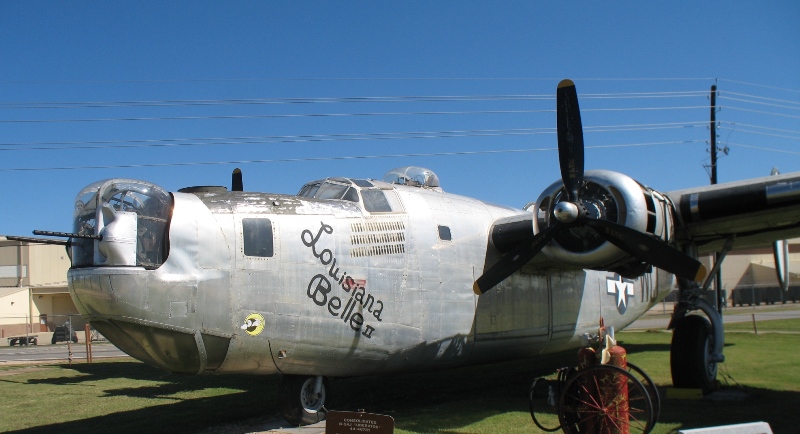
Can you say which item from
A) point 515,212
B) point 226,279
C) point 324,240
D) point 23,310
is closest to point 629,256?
point 515,212

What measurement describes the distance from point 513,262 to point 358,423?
178 inches

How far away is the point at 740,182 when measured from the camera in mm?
9930

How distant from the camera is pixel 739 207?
9758 mm

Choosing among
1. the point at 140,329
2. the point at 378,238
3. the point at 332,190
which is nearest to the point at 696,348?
the point at 378,238

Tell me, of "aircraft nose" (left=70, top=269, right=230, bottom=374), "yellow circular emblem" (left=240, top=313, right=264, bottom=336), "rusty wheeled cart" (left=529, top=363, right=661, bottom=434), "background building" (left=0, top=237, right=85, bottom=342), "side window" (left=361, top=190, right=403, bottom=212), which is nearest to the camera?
"rusty wheeled cart" (left=529, top=363, right=661, bottom=434)

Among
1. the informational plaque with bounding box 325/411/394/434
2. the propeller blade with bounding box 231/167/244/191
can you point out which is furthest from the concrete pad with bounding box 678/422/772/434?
the propeller blade with bounding box 231/167/244/191

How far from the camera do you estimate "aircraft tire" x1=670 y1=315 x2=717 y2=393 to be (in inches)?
415

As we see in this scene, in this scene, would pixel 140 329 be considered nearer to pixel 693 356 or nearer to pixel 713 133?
pixel 693 356

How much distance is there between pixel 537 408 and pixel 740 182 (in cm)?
469

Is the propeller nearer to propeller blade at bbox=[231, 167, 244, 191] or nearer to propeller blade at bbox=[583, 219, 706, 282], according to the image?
propeller blade at bbox=[583, 219, 706, 282]

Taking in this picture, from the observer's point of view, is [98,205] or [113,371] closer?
[98,205]

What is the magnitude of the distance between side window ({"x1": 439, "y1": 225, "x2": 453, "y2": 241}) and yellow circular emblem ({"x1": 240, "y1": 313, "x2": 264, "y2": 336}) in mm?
3253

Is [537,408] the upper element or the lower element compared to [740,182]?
lower

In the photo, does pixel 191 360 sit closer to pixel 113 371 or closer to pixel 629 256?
pixel 629 256
